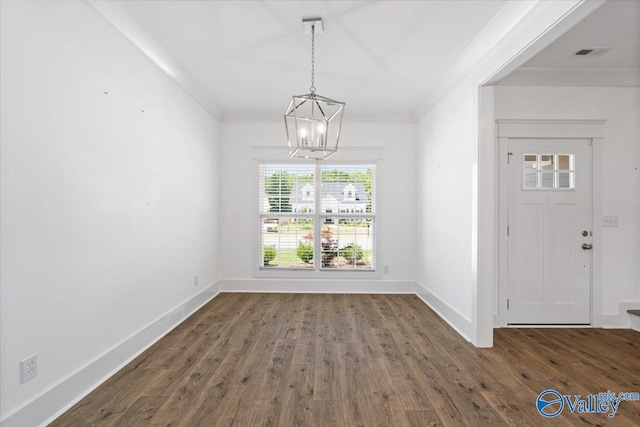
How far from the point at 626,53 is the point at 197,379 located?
4.91 metres

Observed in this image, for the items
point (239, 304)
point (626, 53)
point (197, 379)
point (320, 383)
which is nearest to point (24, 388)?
point (197, 379)

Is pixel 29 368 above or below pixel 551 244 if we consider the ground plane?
below

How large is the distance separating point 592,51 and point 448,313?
9.99 feet

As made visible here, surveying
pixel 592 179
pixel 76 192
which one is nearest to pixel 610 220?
pixel 592 179

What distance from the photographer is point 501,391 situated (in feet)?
7.50

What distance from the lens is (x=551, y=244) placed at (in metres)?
3.61

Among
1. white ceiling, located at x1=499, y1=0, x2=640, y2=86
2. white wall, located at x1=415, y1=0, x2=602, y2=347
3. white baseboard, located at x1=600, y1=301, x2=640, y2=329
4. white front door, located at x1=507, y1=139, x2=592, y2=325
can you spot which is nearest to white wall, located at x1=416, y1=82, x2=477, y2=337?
white wall, located at x1=415, y1=0, x2=602, y2=347

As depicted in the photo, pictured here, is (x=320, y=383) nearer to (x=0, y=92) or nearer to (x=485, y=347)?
(x=485, y=347)

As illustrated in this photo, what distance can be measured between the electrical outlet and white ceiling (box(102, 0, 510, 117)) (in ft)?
7.72

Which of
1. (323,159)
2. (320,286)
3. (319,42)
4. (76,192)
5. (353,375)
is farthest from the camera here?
(320,286)
